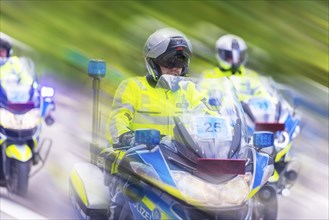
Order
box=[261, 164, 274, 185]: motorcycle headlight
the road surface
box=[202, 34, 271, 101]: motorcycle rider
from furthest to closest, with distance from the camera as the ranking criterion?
box=[202, 34, 271, 101]: motorcycle rider
the road surface
box=[261, 164, 274, 185]: motorcycle headlight

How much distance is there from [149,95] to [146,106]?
75 millimetres

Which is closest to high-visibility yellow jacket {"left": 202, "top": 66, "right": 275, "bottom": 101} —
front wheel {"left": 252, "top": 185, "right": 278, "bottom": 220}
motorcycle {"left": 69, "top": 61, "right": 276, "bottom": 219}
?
front wheel {"left": 252, "top": 185, "right": 278, "bottom": 220}

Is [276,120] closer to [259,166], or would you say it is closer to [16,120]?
[16,120]

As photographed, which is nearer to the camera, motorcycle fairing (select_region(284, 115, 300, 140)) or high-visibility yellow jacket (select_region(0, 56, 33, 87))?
motorcycle fairing (select_region(284, 115, 300, 140))

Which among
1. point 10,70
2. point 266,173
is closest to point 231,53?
point 10,70

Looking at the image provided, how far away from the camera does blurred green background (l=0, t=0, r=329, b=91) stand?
212 inches

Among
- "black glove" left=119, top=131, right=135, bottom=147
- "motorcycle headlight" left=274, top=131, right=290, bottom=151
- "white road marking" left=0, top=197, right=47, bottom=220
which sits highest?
"black glove" left=119, top=131, right=135, bottom=147

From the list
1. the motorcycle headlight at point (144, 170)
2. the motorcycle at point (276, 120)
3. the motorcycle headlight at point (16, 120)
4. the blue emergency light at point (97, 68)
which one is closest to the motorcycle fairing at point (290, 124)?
the motorcycle at point (276, 120)

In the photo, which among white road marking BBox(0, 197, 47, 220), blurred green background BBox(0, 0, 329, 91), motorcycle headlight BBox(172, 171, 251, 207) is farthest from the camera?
white road marking BBox(0, 197, 47, 220)

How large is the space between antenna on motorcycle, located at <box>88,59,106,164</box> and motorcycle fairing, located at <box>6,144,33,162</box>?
67.3 inches

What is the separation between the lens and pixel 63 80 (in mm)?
7605

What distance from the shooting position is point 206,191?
3.38m

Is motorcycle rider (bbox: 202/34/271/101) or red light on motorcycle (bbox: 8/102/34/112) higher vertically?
motorcycle rider (bbox: 202/34/271/101)

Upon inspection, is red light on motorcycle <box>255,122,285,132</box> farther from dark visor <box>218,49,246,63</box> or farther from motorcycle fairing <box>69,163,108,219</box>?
motorcycle fairing <box>69,163,108,219</box>
